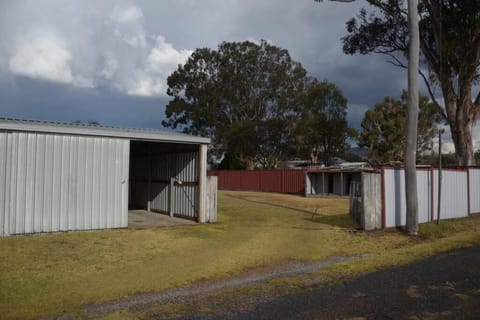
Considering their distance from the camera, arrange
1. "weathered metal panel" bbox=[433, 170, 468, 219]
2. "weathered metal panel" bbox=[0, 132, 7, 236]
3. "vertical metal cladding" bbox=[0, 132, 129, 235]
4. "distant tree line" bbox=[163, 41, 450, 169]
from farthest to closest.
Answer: "distant tree line" bbox=[163, 41, 450, 169] < "weathered metal panel" bbox=[433, 170, 468, 219] < "vertical metal cladding" bbox=[0, 132, 129, 235] < "weathered metal panel" bbox=[0, 132, 7, 236]

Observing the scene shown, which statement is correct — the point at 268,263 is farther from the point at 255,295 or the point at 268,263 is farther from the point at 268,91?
the point at 268,91

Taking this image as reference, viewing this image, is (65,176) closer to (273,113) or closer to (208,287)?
(208,287)

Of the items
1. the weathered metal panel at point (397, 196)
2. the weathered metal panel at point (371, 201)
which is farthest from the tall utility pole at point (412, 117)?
the weathered metal panel at point (371, 201)

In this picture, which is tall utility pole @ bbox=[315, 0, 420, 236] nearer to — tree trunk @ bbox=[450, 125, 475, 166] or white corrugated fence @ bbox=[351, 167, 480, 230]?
white corrugated fence @ bbox=[351, 167, 480, 230]

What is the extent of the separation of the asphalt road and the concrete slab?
787cm

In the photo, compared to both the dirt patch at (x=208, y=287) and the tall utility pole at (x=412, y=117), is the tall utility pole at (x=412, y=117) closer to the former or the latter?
the tall utility pole at (x=412, y=117)

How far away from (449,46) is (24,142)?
808 inches

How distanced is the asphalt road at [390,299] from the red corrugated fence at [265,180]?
89.5 feet

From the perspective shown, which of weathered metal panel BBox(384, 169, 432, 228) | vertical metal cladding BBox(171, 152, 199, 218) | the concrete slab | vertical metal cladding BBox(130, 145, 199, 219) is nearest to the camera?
weathered metal panel BBox(384, 169, 432, 228)

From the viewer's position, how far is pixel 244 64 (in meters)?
46.5

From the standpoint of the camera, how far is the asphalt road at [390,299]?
5355 mm

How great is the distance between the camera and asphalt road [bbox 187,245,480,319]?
211 inches

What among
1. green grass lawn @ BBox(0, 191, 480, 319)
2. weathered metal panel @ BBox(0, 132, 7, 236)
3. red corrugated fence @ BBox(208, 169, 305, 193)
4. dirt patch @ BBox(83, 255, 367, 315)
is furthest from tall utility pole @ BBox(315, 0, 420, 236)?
red corrugated fence @ BBox(208, 169, 305, 193)

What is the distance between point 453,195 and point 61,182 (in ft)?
42.8
